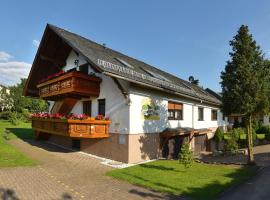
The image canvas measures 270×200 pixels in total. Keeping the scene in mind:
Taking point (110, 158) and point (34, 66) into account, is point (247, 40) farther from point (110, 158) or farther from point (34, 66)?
point (34, 66)

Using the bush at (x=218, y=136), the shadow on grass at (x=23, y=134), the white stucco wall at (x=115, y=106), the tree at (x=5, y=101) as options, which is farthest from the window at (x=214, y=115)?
the tree at (x=5, y=101)

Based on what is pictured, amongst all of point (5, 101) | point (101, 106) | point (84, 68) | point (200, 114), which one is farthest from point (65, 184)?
point (5, 101)

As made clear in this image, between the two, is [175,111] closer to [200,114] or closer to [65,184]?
[200,114]

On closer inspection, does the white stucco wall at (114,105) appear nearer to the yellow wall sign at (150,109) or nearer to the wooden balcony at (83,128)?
the wooden balcony at (83,128)

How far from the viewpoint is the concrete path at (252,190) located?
995 cm

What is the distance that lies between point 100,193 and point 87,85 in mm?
8511

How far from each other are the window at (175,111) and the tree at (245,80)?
14.8ft

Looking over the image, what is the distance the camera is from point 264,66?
52.2ft

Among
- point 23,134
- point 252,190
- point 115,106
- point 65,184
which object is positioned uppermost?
point 115,106

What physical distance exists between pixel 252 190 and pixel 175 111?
10527mm

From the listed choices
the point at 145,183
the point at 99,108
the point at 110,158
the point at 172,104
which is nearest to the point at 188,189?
the point at 145,183

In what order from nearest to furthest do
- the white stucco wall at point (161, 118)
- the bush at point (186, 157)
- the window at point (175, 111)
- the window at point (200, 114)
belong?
the bush at point (186, 157), the white stucco wall at point (161, 118), the window at point (175, 111), the window at point (200, 114)

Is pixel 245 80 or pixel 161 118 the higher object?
pixel 245 80

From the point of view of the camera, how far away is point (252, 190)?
10.9m
